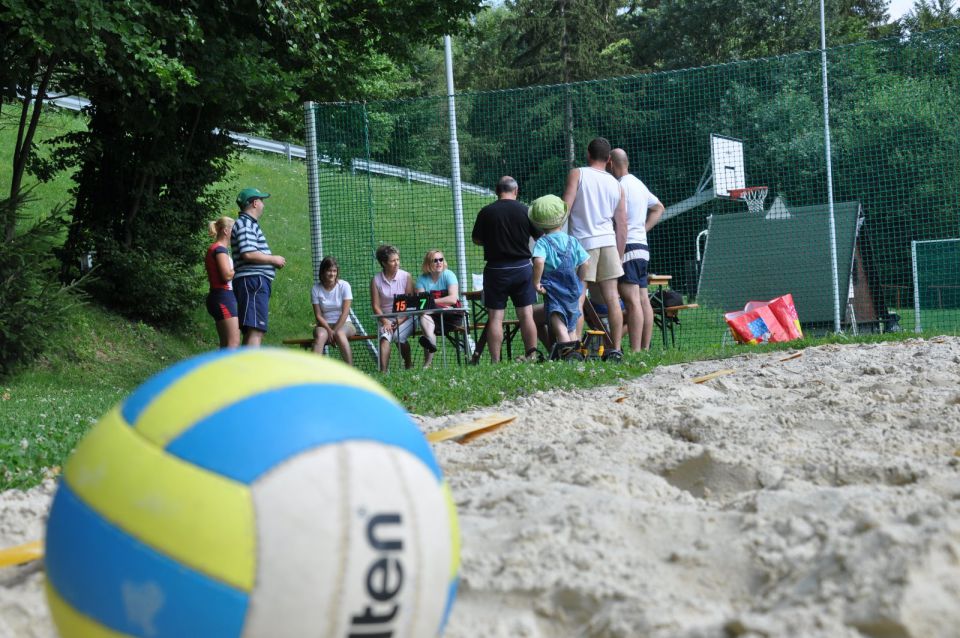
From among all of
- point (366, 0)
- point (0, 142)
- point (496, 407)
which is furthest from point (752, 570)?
point (0, 142)

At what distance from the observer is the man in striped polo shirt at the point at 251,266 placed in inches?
380

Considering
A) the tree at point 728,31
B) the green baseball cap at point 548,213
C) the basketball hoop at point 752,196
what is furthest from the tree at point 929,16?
the green baseball cap at point 548,213

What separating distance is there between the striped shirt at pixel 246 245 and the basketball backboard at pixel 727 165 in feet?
18.9

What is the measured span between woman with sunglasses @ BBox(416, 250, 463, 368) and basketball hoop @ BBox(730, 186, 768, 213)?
3.95 metres

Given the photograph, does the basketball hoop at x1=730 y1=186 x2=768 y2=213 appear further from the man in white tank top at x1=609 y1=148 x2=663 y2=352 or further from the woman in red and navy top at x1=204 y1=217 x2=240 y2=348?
the woman in red and navy top at x1=204 y1=217 x2=240 y2=348

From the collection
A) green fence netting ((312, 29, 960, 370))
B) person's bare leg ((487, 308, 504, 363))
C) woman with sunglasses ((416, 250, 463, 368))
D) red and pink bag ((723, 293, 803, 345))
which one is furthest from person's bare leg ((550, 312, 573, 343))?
green fence netting ((312, 29, 960, 370))

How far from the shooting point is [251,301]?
980 centimetres

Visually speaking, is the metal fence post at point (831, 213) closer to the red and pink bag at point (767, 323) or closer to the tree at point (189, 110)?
the red and pink bag at point (767, 323)

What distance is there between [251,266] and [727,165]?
6.18 meters

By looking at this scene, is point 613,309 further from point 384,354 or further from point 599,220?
point 384,354

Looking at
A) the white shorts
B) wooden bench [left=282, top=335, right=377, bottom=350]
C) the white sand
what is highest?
the white shorts

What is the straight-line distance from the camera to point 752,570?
2541 mm

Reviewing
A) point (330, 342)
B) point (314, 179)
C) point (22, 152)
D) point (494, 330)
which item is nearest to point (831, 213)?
point (494, 330)

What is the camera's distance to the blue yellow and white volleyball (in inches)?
73.2
